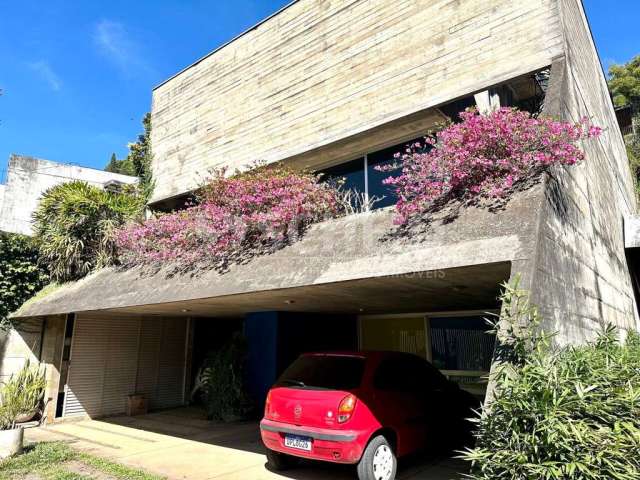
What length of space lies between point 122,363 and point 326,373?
8.02 metres

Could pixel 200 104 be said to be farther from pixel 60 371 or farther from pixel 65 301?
pixel 60 371

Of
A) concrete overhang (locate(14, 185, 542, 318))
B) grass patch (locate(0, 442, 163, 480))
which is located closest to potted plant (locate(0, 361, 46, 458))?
grass patch (locate(0, 442, 163, 480))

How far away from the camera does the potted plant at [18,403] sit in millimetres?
6699

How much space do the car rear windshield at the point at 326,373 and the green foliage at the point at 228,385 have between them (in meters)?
4.40

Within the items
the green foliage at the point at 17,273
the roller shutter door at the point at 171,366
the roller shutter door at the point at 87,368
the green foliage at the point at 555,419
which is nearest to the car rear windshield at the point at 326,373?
the green foliage at the point at 555,419

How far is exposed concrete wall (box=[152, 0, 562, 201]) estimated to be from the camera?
22.2ft

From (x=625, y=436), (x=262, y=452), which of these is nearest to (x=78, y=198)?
(x=262, y=452)

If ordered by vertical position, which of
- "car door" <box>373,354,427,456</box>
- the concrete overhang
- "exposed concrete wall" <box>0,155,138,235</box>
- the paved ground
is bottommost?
the paved ground

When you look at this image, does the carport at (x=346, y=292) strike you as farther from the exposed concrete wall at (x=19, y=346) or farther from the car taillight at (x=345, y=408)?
the car taillight at (x=345, y=408)

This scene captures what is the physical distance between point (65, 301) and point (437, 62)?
8965 mm

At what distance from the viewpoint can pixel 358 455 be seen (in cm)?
479

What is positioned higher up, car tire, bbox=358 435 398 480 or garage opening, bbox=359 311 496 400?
garage opening, bbox=359 311 496 400

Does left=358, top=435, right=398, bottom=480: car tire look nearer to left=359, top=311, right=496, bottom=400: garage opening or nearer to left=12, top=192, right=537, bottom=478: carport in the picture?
left=12, top=192, right=537, bottom=478: carport

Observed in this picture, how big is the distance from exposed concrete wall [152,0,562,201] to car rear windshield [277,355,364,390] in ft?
14.4
